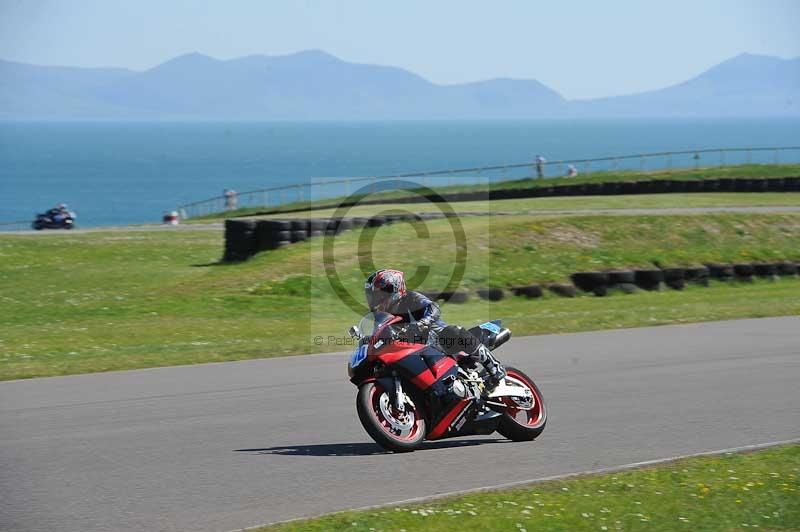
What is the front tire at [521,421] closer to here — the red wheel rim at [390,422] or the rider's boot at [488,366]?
the rider's boot at [488,366]

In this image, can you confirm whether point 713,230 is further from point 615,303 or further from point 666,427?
point 666,427

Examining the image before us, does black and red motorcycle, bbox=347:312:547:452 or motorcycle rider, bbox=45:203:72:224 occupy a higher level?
black and red motorcycle, bbox=347:312:547:452

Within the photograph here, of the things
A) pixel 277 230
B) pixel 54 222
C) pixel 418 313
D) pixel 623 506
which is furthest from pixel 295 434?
pixel 54 222

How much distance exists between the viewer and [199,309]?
20719 millimetres

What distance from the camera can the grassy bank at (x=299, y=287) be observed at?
16594 mm

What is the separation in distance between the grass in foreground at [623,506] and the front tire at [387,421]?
143 cm

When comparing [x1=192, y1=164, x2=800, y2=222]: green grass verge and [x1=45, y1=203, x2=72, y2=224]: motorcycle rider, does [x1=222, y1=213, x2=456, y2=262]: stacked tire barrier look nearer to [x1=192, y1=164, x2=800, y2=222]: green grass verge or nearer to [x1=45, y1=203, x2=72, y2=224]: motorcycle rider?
[x1=45, y1=203, x2=72, y2=224]: motorcycle rider

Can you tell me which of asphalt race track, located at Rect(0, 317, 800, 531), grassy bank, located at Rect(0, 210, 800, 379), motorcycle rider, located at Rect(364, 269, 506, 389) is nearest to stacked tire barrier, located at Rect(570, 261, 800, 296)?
grassy bank, located at Rect(0, 210, 800, 379)

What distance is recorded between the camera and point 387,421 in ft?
29.0

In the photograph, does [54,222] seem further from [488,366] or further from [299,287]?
[488,366]

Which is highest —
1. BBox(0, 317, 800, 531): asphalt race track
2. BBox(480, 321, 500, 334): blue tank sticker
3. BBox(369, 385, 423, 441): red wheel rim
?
BBox(480, 321, 500, 334): blue tank sticker

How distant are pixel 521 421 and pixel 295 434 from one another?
1901 millimetres

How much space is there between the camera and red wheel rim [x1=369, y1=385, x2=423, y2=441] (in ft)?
28.8

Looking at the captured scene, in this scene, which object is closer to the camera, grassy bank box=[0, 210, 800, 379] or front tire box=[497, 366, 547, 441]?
front tire box=[497, 366, 547, 441]
